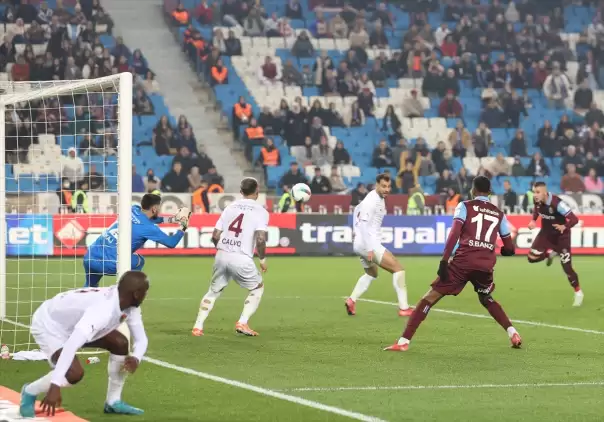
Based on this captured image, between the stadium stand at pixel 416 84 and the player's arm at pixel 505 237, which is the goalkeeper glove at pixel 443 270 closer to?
the player's arm at pixel 505 237

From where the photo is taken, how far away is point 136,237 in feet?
43.0

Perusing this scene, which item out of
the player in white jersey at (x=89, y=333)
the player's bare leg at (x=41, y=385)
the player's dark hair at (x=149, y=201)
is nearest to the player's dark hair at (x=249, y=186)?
the player's dark hair at (x=149, y=201)

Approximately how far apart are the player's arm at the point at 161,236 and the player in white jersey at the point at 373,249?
4.63 metres

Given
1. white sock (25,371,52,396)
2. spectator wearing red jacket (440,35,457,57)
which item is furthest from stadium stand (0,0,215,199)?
white sock (25,371,52,396)

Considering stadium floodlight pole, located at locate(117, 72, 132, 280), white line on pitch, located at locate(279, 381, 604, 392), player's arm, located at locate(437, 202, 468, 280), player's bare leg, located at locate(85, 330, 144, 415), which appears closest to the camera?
player's bare leg, located at locate(85, 330, 144, 415)

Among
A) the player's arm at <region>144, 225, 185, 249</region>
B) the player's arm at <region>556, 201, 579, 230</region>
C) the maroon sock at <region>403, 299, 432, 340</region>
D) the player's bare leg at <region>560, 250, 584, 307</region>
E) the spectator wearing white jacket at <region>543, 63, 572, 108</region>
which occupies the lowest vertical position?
the player's bare leg at <region>560, 250, 584, 307</region>

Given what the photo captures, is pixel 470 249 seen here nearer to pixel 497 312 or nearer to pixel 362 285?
pixel 497 312

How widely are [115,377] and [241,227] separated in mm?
5626

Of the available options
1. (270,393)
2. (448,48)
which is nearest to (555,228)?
(270,393)

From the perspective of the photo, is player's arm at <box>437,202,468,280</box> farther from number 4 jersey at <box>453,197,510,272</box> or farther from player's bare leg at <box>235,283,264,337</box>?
player's bare leg at <box>235,283,264,337</box>

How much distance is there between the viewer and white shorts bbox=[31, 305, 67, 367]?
27.9ft

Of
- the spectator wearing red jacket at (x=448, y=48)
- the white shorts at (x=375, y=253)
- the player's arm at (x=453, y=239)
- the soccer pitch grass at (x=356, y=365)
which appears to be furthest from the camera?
the spectator wearing red jacket at (x=448, y=48)

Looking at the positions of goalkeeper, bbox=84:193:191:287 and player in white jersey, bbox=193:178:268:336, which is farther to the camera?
player in white jersey, bbox=193:178:268:336

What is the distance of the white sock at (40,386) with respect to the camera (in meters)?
8.21
